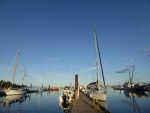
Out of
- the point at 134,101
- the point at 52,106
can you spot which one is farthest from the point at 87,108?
the point at 134,101

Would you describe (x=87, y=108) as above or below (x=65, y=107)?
above

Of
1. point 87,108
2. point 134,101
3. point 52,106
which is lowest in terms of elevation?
point 52,106

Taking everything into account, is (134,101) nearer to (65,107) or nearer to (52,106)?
(65,107)

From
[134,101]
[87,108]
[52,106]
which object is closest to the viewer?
[87,108]

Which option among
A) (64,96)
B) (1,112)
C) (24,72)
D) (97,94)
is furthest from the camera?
(24,72)

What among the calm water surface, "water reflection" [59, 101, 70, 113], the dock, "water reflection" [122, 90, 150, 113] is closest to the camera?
the dock

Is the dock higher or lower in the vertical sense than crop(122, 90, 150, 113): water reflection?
higher

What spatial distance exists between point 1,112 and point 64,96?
18.0m

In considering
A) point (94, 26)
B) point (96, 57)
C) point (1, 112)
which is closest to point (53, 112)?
point (1, 112)

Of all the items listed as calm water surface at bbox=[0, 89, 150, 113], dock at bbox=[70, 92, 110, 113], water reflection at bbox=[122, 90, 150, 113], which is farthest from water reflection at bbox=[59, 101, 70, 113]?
water reflection at bbox=[122, 90, 150, 113]

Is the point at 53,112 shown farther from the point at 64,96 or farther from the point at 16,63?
the point at 16,63

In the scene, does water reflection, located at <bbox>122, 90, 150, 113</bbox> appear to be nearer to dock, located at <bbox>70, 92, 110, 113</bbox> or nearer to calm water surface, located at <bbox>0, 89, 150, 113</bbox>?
calm water surface, located at <bbox>0, 89, 150, 113</bbox>

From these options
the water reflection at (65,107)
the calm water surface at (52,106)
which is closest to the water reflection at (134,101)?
the calm water surface at (52,106)

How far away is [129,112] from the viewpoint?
31.9 meters
